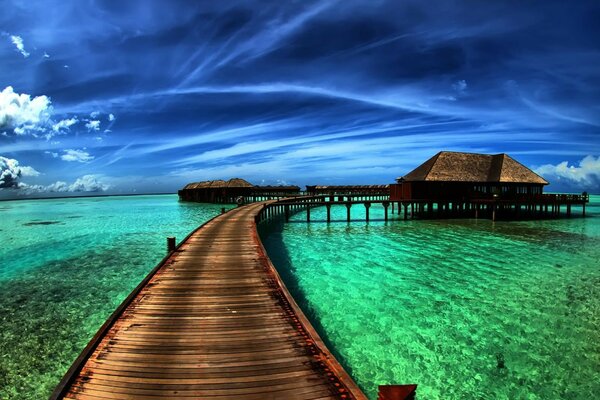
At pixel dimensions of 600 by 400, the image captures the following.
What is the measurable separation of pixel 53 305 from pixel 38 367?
4.59 m

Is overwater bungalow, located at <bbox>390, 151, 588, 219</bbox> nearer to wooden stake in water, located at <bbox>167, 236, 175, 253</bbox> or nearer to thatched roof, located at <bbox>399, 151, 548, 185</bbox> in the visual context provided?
thatched roof, located at <bbox>399, 151, 548, 185</bbox>

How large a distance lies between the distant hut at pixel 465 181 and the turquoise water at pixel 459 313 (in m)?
15.7

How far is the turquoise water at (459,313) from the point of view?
654cm

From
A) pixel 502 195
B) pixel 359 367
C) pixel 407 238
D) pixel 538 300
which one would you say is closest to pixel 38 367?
pixel 359 367

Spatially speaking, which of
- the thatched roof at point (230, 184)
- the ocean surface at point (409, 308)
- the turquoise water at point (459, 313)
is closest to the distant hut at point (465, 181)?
the ocean surface at point (409, 308)

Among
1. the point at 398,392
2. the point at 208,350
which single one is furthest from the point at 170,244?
the point at 398,392

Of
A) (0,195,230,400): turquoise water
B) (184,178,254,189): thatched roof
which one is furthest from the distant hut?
(184,178,254,189): thatched roof

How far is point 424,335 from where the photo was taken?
8281mm

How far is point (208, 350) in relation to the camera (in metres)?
5.28

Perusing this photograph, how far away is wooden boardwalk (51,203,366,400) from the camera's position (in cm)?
421

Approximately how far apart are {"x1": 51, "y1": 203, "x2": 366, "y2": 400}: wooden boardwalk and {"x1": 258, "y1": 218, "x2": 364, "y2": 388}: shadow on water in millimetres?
1636

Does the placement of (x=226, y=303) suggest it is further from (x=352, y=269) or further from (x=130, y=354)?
(x=352, y=269)

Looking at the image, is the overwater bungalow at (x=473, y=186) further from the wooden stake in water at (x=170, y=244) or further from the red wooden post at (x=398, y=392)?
the red wooden post at (x=398, y=392)

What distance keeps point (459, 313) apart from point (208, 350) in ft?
24.6
